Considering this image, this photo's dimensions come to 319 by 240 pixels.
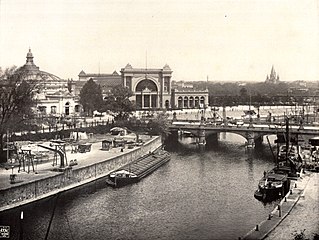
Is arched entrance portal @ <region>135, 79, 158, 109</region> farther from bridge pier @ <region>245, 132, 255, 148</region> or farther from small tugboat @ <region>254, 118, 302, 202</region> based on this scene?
small tugboat @ <region>254, 118, 302, 202</region>

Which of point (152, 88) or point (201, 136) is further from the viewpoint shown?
point (152, 88)

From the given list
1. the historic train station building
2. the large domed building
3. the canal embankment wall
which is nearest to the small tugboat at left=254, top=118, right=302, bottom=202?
the canal embankment wall

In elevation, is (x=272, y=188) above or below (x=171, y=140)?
below

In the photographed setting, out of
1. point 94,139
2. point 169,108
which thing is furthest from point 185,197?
point 169,108

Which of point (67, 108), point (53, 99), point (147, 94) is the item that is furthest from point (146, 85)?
point (53, 99)

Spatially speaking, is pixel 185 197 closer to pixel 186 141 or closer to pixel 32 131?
pixel 32 131

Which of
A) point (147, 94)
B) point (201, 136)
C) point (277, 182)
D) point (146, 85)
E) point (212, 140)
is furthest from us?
point (146, 85)

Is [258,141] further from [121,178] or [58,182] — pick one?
[58,182]

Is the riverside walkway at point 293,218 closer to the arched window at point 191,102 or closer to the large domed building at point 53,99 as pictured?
the large domed building at point 53,99
